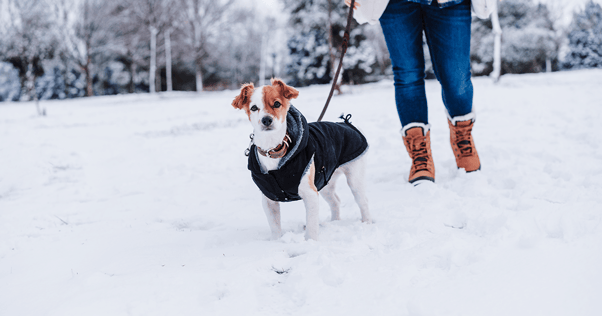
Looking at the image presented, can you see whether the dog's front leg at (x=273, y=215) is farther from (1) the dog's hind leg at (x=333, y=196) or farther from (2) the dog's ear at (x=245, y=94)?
(2) the dog's ear at (x=245, y=94)

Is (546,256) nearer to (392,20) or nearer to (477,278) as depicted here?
(477,278)

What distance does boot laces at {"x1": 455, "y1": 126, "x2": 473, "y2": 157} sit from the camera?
9.83 feet

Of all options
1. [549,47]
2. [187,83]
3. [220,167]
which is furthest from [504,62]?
[220,167]

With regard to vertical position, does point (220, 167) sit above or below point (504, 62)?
below

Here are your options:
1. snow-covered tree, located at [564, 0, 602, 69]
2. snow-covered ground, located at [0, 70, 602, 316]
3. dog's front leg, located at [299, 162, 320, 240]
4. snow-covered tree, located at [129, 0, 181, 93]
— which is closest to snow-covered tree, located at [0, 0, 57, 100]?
snow-covered tree, located at [129, 0, 181, 93]

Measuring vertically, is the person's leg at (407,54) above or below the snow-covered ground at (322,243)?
above

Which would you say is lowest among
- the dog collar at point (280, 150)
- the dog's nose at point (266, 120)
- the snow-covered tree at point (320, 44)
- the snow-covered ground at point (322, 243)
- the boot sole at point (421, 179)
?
the snow-covered ground at point (322, 243)

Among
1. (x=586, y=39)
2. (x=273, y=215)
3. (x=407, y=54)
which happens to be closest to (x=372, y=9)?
(x=407, y=54)

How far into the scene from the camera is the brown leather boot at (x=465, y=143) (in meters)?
2.99

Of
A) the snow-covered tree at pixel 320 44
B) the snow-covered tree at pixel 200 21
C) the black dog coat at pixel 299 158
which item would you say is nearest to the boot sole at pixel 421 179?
the black dog coat at pixel 299 158

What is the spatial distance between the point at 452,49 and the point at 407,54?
331 millimetres

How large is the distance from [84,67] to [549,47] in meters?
30.5

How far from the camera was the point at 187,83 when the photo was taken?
2959cm

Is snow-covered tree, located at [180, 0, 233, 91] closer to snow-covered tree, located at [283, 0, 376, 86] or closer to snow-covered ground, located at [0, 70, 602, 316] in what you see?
snow-covered tree, located at [283, 0, 376, 86]
